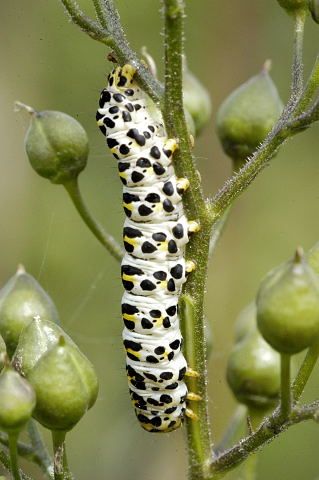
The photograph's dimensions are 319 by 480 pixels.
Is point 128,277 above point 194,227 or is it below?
below

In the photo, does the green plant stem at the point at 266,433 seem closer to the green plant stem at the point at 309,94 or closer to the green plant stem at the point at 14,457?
the green plant stem at the point at 14,457

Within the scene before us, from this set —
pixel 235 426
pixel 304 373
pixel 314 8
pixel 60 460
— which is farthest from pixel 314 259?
pixel 235 426

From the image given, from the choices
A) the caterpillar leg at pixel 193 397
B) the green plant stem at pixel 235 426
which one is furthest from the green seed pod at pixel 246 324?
the caterpillar leg at pixel 193 397

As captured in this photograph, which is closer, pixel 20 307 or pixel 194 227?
pixel 194 227

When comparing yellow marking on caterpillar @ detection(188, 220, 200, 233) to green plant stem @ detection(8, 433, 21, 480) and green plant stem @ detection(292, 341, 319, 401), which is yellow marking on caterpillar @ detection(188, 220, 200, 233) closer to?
green plant stem @ detection(292, 341, 319, 401)

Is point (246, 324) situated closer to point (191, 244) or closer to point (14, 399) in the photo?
point (191, 244)

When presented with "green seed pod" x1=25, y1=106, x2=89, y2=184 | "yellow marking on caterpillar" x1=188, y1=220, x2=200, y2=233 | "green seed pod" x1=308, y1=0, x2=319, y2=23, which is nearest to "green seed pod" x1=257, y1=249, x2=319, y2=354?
"yellow marking on caterpillar" x1=188, y1=220, x2=200, y2=233

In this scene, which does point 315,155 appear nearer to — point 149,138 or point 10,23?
point 10,23
